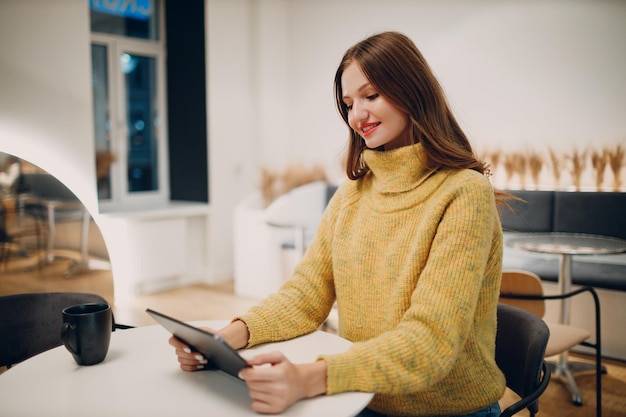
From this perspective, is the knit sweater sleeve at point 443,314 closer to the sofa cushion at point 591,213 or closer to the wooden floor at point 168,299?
the wooden floor at point 168,299

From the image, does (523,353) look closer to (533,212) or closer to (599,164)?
(533,212)

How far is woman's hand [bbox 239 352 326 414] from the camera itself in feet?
2.86

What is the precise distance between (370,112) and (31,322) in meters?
1.22

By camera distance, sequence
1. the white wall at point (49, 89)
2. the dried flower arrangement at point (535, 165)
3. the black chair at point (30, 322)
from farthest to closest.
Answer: the dried flower arrangement at point (535, 165)
the white wall at point (49, 89)
the black chair at point (30, 322)

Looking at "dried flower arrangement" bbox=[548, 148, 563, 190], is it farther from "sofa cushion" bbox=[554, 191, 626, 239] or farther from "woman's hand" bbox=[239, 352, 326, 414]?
"woman's hand" bbox=[239, 352, 326, 414]

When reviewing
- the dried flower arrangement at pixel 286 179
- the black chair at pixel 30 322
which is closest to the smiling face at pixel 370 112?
the black chair at pixel 30 322

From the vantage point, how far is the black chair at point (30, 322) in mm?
1627

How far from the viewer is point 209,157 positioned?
5152 mm

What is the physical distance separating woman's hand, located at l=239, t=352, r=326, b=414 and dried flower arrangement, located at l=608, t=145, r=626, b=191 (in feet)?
12.0

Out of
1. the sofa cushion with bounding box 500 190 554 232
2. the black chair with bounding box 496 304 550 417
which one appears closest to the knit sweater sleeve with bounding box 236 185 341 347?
the black chair with bounding box 496 304 550 417

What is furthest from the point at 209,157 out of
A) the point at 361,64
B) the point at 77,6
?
the point at 361,64

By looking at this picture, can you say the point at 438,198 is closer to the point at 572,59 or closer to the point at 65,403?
the point at 65,403

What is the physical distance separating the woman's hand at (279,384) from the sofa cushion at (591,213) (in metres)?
3.37

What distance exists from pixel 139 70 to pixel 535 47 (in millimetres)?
3593
